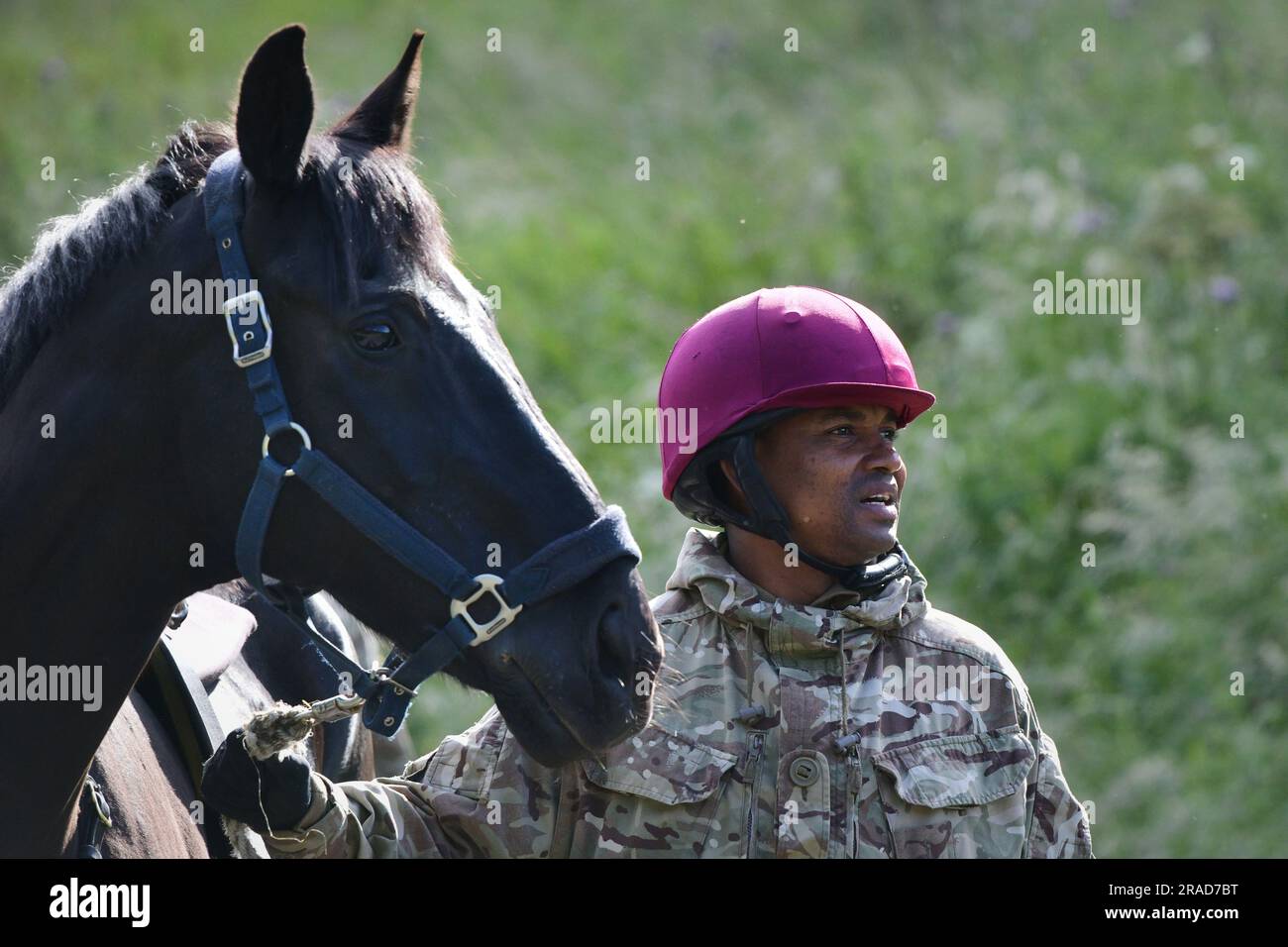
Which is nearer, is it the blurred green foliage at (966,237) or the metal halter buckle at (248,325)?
the metal halter buckle at (248,325)

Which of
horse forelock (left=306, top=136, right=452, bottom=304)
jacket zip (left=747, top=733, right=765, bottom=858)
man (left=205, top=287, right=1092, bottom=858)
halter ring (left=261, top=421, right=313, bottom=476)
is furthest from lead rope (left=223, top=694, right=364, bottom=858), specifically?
jacket zip (left=747, top=733, right=765, bottom=858)

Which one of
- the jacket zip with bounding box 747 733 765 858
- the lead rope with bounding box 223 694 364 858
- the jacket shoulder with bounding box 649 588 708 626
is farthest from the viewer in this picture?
the jacket shoulder with bounding box 649 588 708 626

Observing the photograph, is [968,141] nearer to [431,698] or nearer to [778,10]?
[778,10]

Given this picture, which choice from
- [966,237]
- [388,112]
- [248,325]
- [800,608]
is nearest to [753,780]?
[800,608]

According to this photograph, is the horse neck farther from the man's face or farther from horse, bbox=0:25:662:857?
the man's face

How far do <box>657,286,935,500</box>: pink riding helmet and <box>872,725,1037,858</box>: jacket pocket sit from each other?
2.35 feet

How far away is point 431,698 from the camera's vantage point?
23.5 feet

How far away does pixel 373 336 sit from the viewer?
7.61 ft

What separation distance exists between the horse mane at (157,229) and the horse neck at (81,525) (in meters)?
0.03

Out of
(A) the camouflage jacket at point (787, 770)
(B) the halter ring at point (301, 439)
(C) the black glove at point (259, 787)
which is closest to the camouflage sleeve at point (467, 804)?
(A) the camouflage jacket at point (787, 770)

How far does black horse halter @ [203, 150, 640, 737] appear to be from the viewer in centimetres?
229

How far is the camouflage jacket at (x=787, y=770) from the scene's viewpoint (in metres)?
2.72

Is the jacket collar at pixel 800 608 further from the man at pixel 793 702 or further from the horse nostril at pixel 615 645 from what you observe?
the horse nostril at pixel 615 645
